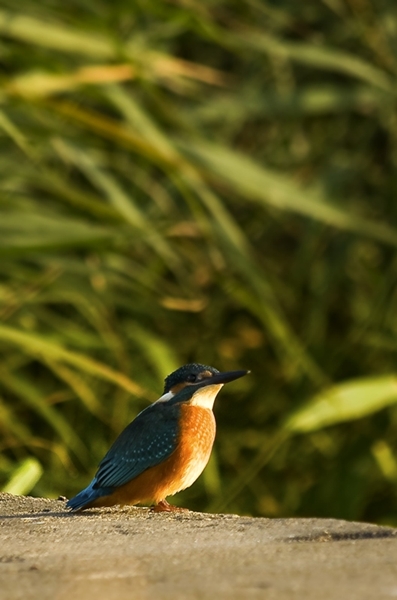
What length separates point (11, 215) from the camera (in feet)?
10.4

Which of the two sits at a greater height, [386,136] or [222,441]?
[386,136]

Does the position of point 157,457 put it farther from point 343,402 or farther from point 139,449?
point 343,402

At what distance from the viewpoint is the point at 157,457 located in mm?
2600

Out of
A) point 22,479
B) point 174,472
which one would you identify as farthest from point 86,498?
point 174,472

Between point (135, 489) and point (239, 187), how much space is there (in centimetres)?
109

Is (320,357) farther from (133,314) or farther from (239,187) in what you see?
(239,187)

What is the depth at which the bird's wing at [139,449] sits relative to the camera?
2.55 meters

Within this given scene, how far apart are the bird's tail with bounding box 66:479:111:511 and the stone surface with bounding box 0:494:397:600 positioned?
0.23m

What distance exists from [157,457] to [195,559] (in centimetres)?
99

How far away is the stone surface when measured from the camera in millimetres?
Answer: 1390

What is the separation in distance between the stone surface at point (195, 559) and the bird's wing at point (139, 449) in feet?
1.26

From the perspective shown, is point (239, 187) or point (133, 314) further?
point (133, 314)

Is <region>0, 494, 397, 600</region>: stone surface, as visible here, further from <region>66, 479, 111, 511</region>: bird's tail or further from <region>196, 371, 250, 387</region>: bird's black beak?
<region>196, 371, 250, 387</region>: bird's black beak

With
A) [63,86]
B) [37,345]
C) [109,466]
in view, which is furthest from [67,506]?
[63,86]
